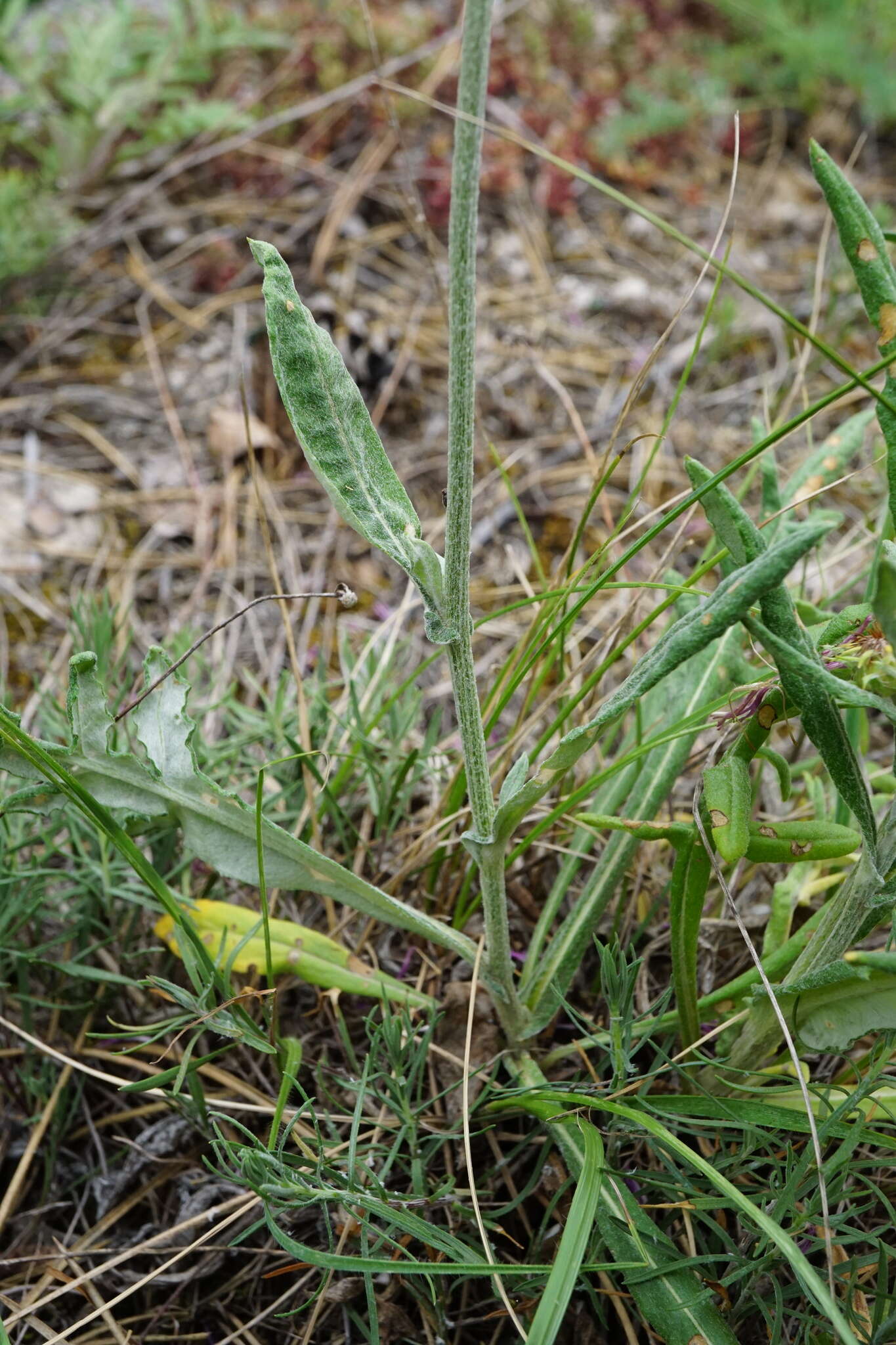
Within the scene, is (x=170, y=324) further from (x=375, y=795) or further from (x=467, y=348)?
(x=467, y=348)

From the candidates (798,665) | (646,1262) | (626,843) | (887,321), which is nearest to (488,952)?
(626,843)

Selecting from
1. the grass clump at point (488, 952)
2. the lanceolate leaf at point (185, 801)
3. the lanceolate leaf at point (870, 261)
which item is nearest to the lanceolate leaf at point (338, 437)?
the grass clump at point (488, 952)

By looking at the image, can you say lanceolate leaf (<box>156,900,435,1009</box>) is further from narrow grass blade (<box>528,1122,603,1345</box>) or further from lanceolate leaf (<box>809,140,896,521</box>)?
lanceolate leaf (<box>809,140,896,521</box>)

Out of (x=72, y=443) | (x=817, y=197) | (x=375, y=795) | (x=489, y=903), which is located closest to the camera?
(x=489, y=903)

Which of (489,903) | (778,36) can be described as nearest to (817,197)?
(778,36)

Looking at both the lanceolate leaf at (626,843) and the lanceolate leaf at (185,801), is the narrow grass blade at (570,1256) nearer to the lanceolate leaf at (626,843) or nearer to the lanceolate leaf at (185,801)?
the lanceolate leaf at (626,843)

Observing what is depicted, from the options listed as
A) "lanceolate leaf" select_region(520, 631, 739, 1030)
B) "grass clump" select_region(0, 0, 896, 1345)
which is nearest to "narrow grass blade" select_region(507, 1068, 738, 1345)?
"grass clump" select_region(0, 0, 896, 1345)
